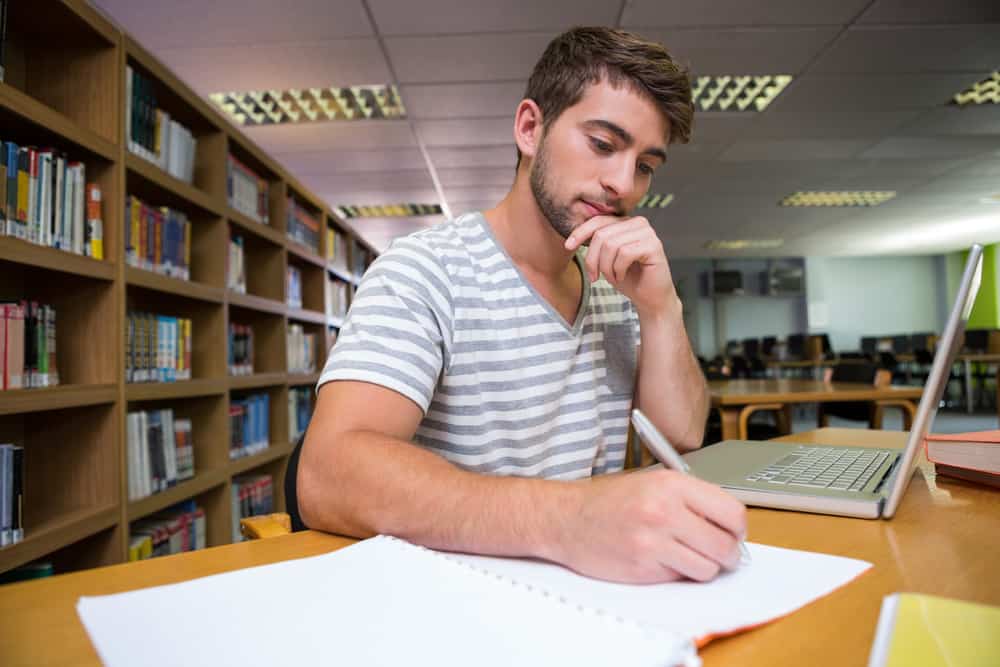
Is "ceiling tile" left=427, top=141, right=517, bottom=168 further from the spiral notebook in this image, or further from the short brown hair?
the spiral notebook

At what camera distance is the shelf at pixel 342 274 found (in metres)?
4.22

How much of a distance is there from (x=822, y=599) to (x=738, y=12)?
347 cm

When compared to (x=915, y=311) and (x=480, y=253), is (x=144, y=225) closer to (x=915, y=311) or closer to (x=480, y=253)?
(x=480, y=253)

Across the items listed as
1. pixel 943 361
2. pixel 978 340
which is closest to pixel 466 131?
pixel 943 361

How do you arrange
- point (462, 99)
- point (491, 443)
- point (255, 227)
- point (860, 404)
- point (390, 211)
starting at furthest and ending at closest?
point (390, 211)
point (462, 99)
point (860, 404)
point (255, 227)
point (491, 443)

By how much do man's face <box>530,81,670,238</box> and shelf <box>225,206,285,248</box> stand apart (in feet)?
6.36

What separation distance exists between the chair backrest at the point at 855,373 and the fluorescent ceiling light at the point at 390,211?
441 cm

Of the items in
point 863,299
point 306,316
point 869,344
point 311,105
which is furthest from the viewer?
point 863,299

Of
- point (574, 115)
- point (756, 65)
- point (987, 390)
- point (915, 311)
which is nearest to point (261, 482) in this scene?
point (574, 115)

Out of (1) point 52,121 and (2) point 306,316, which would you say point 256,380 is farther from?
(1) point 52,121

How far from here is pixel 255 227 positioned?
2.89 metres

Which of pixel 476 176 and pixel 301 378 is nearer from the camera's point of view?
pixel 301 378

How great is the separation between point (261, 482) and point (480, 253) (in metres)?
2.45

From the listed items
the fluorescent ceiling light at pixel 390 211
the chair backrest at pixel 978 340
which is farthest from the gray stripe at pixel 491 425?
the chair backrest at pixel 978 340
